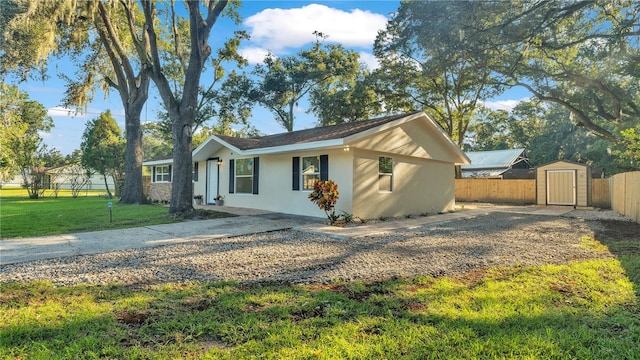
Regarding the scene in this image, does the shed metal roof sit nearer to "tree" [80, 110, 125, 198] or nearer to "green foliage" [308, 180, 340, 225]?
"green foliage" [308, 180, 340, 225]

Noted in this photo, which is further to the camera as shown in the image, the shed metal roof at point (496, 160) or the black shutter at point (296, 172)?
the shed metal roof at point (496, 160)

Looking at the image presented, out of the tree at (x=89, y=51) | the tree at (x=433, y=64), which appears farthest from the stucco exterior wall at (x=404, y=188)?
the tree at (x=89, y=51)

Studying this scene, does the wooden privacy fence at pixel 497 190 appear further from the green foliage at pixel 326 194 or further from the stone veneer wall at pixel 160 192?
the stone veneer wall at pixel 160 192

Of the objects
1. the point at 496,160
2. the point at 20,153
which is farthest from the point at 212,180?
the point at 496,160

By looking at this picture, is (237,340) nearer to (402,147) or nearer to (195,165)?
(402,147)

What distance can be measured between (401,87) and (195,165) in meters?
13.0

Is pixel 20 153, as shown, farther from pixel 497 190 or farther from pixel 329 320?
pixel 497 190

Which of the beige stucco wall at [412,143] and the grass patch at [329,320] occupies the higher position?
the beige stucco wall at [412,143]

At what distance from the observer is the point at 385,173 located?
1098cm

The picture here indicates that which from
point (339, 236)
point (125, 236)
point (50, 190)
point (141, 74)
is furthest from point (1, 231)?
point (50, 190)

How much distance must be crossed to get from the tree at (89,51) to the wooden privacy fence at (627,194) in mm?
17118

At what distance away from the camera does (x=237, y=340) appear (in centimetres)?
262

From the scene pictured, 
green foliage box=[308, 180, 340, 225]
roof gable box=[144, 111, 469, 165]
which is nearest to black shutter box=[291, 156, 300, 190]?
roof gable box=[144, 111, 469, 165]

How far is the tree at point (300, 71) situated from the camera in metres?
24.7
